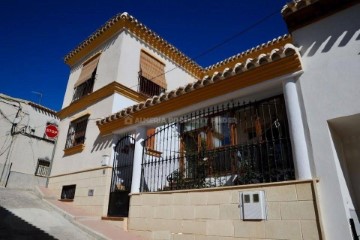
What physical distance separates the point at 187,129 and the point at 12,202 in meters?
5.47

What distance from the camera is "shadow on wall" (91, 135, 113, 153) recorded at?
8.25 m

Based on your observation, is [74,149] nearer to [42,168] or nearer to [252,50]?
[252,50]

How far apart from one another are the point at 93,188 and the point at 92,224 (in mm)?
1513

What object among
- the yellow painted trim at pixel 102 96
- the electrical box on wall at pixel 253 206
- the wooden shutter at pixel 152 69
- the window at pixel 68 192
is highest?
the wooden shutter at pixel 152 69

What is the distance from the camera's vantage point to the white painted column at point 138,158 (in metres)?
6.60

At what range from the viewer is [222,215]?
4773 millimetres

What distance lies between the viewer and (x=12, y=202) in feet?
24.0

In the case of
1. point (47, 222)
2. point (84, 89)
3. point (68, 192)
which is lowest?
point (47, 222)

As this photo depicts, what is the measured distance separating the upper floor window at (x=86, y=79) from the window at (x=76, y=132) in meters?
1.32

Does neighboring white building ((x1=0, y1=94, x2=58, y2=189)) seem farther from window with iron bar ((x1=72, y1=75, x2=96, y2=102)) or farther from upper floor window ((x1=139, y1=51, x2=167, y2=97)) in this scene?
upper floor window ((x1=139, y1=51, x2=167, y2=97))

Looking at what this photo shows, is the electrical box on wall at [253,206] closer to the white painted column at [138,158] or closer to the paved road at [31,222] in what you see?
the white painted column at [138,158]

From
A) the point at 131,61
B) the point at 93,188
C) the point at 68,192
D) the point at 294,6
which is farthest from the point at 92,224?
the point at 294,6

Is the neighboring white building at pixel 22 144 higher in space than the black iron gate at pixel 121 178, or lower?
higher

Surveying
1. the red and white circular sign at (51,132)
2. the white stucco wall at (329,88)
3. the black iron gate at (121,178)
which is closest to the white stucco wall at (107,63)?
the red and white circular sign at (51,132)
